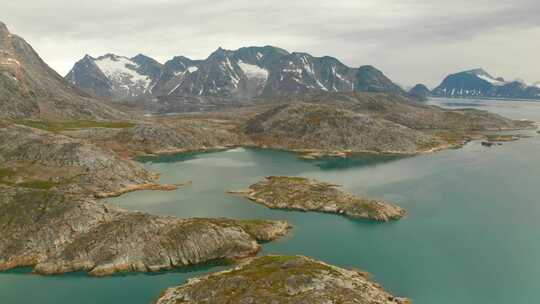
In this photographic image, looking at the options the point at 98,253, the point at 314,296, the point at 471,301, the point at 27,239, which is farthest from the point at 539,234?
the point at 27,239

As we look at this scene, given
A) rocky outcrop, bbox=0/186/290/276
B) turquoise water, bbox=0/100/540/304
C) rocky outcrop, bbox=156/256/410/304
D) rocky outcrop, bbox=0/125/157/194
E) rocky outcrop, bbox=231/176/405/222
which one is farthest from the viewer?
rocky outcrop, bbox=0/125/157/194

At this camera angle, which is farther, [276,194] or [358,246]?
[276,194]

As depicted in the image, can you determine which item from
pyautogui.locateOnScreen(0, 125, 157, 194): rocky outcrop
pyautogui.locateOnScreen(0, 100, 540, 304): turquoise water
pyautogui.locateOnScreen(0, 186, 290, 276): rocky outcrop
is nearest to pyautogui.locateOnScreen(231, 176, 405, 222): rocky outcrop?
pyautogui.locateOnScreen(0, 100, 540, 304): turquoise water

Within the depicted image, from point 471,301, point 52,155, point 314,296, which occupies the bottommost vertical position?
point 471,301

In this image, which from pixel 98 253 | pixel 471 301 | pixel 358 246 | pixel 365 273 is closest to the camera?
pixel 471 301

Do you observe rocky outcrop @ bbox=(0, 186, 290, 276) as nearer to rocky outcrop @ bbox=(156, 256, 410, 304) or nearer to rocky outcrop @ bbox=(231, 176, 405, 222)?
rocky outcrop @ bbox=(156, 256, 410, 304)

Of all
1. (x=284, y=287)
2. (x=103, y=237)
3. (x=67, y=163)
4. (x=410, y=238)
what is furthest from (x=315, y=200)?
(x=67, y=163)

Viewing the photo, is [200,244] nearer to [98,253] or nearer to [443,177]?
[98,253]
